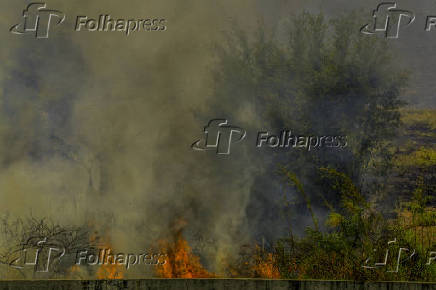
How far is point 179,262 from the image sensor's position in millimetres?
11352

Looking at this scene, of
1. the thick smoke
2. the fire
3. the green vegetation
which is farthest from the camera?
the green vegetation

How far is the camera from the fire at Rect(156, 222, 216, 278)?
11156mm

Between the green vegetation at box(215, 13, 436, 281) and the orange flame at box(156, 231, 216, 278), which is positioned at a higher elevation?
the green vegetation at box(215, 13, 436, 281)

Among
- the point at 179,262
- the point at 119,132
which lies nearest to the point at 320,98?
the point at 119,132

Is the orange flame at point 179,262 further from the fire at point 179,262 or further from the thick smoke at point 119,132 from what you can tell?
the thick smoke at point 119,132

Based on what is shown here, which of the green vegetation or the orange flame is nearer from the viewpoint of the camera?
the orange flame

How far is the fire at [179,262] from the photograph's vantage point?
1116 centimetres

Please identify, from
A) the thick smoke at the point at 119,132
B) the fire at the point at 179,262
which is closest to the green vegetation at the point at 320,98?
the thick smoke at the point at 119,132

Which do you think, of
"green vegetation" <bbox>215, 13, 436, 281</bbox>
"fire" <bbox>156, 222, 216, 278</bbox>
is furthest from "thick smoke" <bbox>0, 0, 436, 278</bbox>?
"green vegetation" <bbox>215, 13, 436, 281</bbox>

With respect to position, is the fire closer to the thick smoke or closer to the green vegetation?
the thick smoke

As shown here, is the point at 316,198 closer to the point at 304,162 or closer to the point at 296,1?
the point at 304,162

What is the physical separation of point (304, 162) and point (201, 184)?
427cm

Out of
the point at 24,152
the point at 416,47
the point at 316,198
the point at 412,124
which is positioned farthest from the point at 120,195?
the point at 416,47

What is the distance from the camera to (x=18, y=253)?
11.8 m
